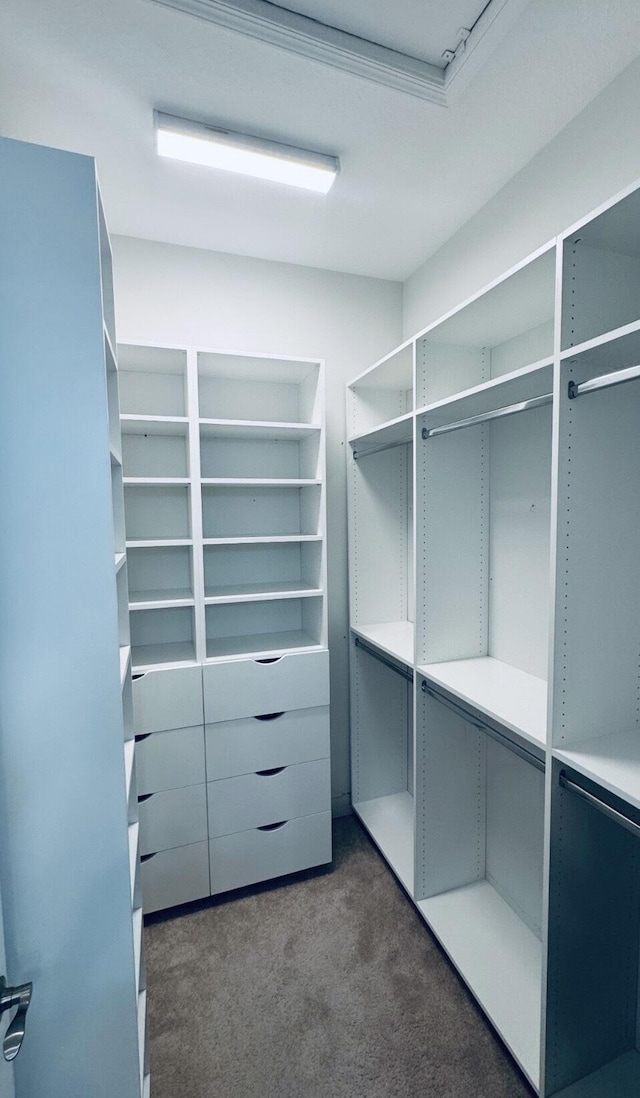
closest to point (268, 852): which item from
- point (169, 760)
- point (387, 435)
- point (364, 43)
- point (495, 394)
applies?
point (169, 760)

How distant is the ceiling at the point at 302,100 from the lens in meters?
1.18

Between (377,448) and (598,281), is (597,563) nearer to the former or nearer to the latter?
(598,281)

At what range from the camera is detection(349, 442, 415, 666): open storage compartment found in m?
2.45

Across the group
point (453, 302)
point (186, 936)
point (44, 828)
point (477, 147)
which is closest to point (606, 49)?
point (477, 147)

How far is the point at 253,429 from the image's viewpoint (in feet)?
6.95

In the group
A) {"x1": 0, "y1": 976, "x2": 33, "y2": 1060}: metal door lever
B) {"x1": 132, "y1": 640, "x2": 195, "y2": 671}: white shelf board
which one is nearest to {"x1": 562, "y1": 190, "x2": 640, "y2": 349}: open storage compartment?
{"x1": 0, "y1": 976, "x2": 33, "y2": 1060}: metal door lever

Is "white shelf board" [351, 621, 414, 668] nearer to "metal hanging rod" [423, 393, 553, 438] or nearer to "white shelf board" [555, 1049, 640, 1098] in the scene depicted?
"metal hanging rod" [423, 393, 553, 438]

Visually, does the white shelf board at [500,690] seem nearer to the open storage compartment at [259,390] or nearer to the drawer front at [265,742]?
the drawer front at [265,742]

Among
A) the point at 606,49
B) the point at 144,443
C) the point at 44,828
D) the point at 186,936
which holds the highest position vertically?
the point at 606,49

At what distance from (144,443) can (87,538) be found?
51.7 inches

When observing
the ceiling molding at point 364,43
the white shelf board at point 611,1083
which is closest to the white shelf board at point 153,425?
the ceiling molding at point 364,43

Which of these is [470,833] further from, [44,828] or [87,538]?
[87,538]

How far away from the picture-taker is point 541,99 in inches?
55.5

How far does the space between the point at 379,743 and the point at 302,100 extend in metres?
2.70
